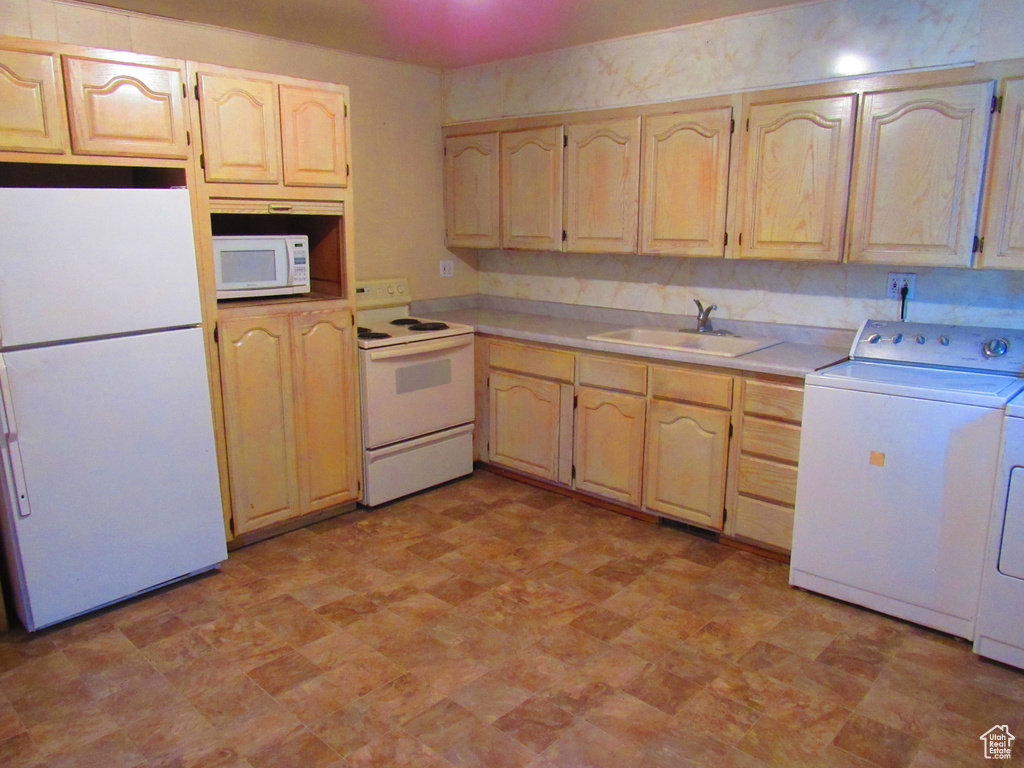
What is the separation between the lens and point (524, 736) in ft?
6.52

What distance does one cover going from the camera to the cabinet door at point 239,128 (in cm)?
273

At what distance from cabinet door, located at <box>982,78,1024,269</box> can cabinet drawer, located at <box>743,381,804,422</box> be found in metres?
0.83

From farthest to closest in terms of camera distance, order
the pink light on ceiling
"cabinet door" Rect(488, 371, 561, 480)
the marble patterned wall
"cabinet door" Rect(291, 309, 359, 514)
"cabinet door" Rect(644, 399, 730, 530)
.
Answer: "cabinet door" Rect(488, 371, 561, 480)
"cabinet door" Rect(291, 309, 359, 514)
"cabinet door" Rect(644, 399, 730, 530)
the pink light on ceiling
the marble patterned wall

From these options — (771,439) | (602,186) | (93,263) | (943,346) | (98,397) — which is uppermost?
(602,186)

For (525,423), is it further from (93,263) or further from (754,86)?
(93,263)

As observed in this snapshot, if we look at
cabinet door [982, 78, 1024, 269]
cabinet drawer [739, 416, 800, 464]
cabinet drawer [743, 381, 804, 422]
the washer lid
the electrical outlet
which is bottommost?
cabinet drawer [739, 416, 800, 464]

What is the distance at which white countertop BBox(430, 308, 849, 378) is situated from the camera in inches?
112

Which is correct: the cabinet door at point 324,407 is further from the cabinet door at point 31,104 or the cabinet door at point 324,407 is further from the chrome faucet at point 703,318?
the chrome faucet at point 703,318

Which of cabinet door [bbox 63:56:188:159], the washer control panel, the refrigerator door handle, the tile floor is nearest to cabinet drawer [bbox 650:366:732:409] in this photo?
the washer control panel

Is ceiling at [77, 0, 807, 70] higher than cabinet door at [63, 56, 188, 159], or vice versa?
ceiling at [77, 0, 807, 70]

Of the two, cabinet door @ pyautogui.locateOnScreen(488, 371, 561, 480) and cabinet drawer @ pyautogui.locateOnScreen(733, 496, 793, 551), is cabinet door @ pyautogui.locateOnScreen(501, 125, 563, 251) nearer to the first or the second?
cabinet door @ pyautogui.locateOnScreen(488, 371, 561, 480)

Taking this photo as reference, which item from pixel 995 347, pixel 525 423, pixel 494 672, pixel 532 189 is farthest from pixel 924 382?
pixel 532 189

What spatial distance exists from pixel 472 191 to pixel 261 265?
1.55m

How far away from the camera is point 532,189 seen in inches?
152
